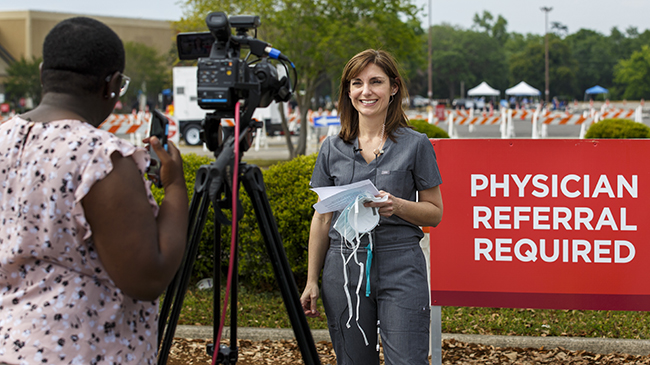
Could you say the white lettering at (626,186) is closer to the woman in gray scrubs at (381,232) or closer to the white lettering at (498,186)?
the white lettering at (498,186)

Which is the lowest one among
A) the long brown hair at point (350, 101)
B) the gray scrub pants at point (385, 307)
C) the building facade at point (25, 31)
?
the gray scrub pants at point (385, 307)

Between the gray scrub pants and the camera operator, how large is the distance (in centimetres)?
112

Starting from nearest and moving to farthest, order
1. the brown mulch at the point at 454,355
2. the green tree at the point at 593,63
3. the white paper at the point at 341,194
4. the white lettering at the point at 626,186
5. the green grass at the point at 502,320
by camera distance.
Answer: the white paper at the point at 341,194, the white lettering at the point at 626,186, the brown mulch at the point at 454,355, the green grass at the point at 502,320, the green tree at the point at 593,63

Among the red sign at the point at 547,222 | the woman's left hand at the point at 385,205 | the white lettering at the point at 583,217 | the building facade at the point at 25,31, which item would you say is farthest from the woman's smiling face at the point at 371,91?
the building facade at the point at 25,31

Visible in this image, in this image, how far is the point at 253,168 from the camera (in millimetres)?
2244

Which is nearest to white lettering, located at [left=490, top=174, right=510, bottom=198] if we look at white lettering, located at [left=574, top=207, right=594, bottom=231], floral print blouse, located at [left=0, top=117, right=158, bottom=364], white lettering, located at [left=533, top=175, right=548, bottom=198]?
white lettering, located at [left=533, top=175, right=548, bottom=198]

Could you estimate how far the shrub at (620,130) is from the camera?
1249cm

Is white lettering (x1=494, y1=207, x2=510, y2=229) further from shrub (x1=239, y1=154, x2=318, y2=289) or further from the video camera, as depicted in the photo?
the video camera

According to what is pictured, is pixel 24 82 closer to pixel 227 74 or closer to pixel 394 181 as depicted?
pixel 394 181

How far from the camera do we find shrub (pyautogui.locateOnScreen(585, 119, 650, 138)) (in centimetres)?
1249

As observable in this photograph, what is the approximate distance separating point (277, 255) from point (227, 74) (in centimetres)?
62

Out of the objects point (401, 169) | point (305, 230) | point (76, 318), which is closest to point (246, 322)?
point (305, 230)

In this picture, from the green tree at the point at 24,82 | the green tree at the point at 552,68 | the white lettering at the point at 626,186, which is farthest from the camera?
the green tree at the point at 552,68

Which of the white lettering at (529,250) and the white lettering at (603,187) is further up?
the white lettering at (603,187)
